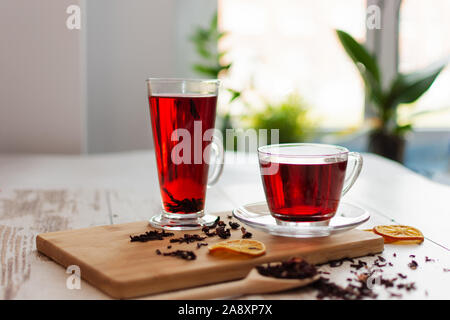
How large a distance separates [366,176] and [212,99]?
0.78 meters

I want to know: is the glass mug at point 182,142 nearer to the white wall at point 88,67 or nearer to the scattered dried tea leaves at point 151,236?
the scattered dried tea leaves at point 151,236

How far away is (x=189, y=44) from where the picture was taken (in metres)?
3.04

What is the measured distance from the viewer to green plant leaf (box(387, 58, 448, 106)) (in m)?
2.87

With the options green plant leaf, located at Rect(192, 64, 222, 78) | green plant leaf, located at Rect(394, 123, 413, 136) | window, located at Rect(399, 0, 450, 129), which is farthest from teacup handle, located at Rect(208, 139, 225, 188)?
window, located at Rect(399, 0, 450, 129)

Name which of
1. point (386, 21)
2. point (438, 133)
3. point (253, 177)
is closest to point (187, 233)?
point (253, 177)

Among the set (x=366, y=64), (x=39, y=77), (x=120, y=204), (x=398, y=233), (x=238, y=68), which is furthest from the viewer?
(x=238, y=68)

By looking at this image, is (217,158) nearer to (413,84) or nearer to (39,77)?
(39,77)

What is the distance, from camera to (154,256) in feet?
2.32

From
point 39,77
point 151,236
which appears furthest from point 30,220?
point 39,77

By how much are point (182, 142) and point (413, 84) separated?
230 cm

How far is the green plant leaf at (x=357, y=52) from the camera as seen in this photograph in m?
2.88

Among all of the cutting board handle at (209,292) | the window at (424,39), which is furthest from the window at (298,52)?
the cutting board handle at (209,292)

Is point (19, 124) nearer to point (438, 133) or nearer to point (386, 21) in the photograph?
point (386, 21)

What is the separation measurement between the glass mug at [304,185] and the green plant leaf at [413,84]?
7.34ft
